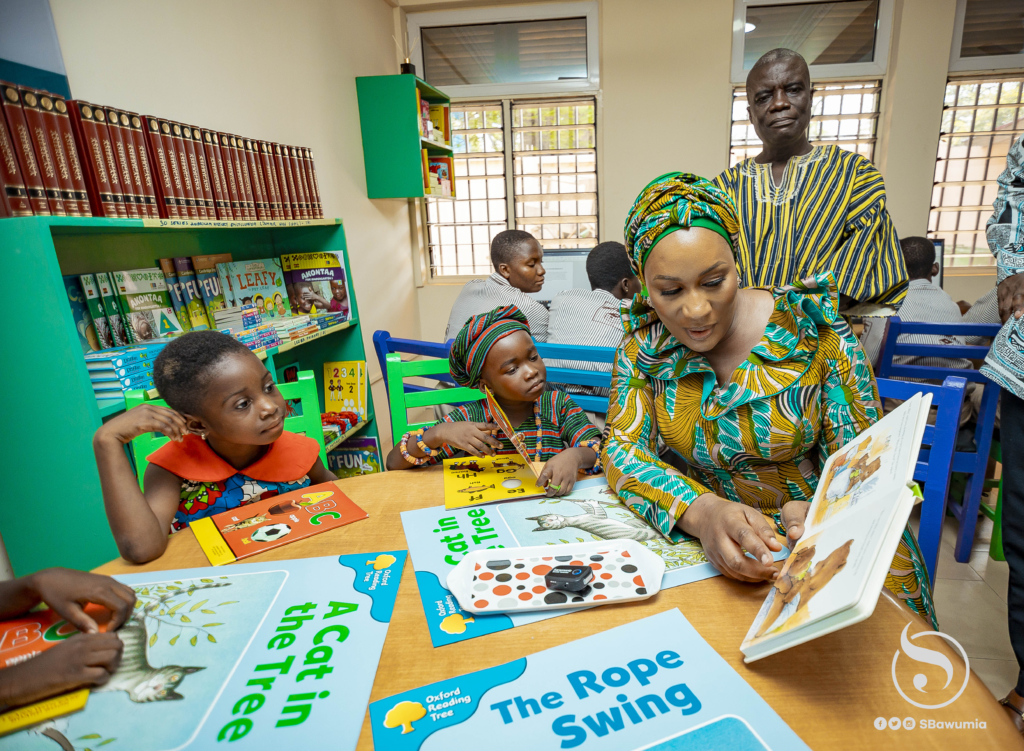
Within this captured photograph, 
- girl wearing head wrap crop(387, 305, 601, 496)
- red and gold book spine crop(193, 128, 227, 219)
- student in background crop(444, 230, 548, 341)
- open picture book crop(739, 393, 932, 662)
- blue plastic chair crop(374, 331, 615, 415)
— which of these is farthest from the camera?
student in background crop(444, 230, 548, 341)

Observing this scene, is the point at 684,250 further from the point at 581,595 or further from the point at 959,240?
the point at 959,240

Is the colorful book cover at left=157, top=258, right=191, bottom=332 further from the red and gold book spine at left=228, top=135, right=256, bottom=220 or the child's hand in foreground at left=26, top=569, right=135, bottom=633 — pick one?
the child's hand in foreground at left=26, top=569, right=135, bottom=633

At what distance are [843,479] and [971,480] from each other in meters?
1.91

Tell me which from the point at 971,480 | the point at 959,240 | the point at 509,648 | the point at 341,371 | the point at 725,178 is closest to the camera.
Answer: the point at 509,648

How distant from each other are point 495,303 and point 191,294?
1.38 metres

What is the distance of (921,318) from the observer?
8.50ft

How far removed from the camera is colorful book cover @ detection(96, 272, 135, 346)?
1722 mm

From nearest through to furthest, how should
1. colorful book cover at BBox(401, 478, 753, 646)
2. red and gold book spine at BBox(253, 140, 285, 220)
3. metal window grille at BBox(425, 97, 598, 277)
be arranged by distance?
1. colorful book cover at BBox(401, 478, 753, 646)
2. red and gold book spine at BBox(253, 140, 285, 220)
3. metal window grille at BBox(425, 97, 598, 277)

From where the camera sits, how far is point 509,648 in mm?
682

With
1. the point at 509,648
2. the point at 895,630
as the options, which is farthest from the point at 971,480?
the point at 509,648

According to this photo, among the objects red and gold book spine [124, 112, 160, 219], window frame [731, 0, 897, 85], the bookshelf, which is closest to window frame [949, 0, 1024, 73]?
window frame [731, 0, 897, 85]

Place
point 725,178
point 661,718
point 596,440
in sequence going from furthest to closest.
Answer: point 725,178
point 596,440
point 661,718

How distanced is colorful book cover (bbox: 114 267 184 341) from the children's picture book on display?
1254 millimetres

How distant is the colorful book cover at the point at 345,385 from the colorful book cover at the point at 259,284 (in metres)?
0.41
